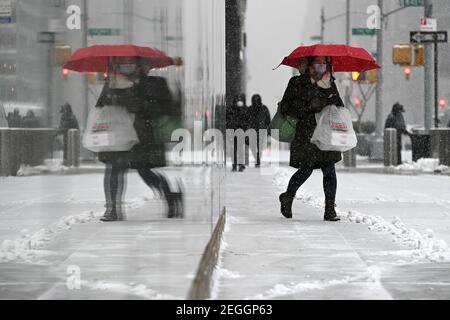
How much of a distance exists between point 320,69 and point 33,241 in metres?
5.04

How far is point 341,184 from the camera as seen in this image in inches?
674

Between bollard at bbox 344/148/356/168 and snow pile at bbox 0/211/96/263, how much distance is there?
1721 cm

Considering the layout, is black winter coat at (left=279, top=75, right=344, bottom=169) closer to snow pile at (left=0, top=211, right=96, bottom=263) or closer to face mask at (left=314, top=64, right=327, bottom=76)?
face mask at (left=314, top=64, right=327, bottom=76)

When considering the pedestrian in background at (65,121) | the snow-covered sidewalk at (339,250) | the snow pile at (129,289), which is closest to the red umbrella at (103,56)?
the pedestrian in background at (65,121)

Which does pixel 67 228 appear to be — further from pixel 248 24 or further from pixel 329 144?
pixel 248 24

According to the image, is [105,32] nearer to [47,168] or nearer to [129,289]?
[47,168]

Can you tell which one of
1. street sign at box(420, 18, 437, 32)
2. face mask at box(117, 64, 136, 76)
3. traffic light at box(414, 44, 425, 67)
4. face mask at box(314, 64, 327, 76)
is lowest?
face mask at box(117, 64, 136, 76)

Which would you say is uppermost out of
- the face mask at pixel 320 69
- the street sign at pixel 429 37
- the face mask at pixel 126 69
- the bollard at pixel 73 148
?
the street sign at pixel 429 37

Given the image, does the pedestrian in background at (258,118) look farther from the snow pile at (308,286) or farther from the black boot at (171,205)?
the black boot at (171,205)

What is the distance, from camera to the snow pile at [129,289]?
4.38 metres

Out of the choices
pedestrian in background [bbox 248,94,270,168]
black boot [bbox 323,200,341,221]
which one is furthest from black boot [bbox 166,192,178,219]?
pedestrian in background [bbox 248,94,270,168]

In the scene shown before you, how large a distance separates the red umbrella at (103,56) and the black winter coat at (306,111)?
568 centimetres

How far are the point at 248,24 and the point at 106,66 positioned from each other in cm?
1551

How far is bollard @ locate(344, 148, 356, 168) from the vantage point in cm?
2378
